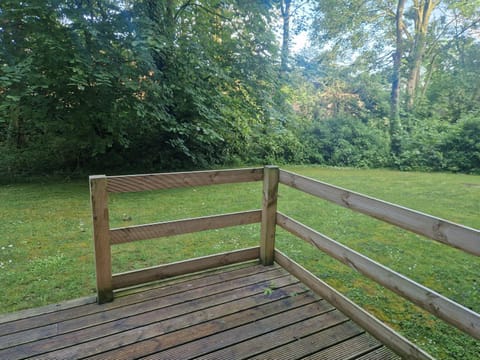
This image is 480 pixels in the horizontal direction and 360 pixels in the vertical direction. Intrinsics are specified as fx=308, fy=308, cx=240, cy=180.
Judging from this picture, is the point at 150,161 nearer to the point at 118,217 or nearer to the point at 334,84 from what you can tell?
the point at 118,217

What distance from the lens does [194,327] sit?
78.7 inches

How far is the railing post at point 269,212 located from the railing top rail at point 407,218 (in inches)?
10.7

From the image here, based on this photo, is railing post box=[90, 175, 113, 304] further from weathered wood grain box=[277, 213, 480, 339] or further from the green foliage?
the green foliage

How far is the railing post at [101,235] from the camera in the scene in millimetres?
2098

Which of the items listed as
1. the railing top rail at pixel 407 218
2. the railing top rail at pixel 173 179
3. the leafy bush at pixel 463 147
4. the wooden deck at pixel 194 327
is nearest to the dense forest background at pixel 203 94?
the leafy bush at pixel 463 147

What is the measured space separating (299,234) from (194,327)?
110 cm

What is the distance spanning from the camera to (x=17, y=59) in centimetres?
582

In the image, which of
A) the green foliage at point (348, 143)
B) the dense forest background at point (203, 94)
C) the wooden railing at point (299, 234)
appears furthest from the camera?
the green foliage at point (348, 143)

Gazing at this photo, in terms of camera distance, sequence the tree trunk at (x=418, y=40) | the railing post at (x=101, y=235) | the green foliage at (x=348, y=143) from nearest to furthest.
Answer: the railing post at (x=101, y=235) → the green foliage at (x=348, y=143) → the tree trunk at (x=418, y=40)

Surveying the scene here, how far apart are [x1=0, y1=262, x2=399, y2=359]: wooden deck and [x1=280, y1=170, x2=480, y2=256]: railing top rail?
2.51ft

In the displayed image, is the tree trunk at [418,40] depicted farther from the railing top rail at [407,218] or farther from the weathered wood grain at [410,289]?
the weathered wood grain at [410,289]

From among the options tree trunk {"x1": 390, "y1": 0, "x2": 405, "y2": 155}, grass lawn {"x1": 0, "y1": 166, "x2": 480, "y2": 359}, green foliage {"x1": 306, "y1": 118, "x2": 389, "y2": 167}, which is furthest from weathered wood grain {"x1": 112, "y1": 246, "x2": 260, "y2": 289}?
tree trunk {"x1": 390, "y1": 0, "x2": 405, "y2": 155}

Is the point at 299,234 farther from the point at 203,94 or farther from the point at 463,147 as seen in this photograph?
the point at 463,147

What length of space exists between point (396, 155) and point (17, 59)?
1200 centimetres
